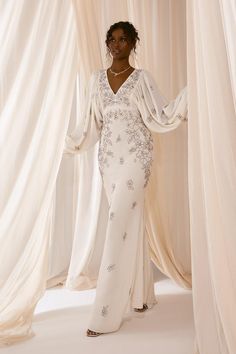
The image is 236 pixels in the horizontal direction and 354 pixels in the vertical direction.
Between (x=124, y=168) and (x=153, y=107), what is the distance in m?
0.34

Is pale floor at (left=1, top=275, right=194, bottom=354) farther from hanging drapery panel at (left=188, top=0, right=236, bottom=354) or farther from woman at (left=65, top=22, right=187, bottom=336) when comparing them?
hanging drapery panel at (left=188, top=0, right=236, bottom=354)

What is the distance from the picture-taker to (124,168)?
7.61ft

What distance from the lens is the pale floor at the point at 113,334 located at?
2.00m

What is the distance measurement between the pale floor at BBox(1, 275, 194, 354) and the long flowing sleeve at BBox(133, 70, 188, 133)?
0.93m

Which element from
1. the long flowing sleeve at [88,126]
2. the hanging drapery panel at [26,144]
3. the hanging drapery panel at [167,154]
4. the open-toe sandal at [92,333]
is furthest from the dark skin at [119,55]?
the open-toe sandal at [92,333]

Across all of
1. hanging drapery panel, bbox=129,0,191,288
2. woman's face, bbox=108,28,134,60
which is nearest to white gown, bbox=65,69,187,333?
woman's face, bbox=108,28,134,60

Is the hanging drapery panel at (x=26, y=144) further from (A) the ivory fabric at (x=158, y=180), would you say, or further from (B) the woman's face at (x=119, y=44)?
(A) the ivory fabric at (x=158, y=180)

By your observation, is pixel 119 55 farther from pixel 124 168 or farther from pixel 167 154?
pixel 167 154

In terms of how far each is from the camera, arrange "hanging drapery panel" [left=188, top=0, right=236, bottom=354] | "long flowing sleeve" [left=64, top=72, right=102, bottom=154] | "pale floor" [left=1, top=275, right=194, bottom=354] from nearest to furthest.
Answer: "hanging drapery panel" [left=188, top=0, right=236, bottom=354] < "pale floor" [left=1, top=275, right=194, bottom=354] < "long flowing sleeve" [left=64, top=72, right=102, bottom=154]

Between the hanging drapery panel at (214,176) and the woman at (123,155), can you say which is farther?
the woman at (123,155)

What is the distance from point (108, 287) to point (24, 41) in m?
1.18

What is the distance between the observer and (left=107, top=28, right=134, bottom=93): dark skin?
2.38 m

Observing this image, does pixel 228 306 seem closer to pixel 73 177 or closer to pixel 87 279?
pixel 87 279

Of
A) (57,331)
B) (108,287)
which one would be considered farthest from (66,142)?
(57,331)
